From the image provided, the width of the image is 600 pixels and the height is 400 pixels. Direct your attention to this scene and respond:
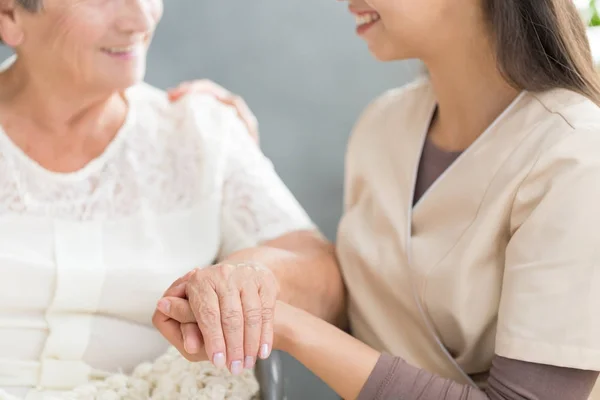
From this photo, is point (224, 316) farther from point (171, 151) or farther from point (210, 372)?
point (171, 151)

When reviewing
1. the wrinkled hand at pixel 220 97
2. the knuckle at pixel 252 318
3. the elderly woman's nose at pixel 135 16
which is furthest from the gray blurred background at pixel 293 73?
the knuckle at pixel 252 318

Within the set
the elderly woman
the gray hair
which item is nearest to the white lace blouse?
the elderly woman

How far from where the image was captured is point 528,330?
1156mm

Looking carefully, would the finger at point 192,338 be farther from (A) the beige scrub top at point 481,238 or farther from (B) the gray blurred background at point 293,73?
(B) the gray blurred background at point 293,73

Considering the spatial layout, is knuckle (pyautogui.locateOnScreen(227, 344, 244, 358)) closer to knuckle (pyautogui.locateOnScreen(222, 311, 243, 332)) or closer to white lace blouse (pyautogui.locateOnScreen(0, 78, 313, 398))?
knuckle (pyautogui.locateOnScreen(222, 311, 243, 332))

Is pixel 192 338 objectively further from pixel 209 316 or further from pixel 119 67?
pixel 119 67

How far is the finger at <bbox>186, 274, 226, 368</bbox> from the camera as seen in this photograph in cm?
116

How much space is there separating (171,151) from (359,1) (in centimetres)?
52

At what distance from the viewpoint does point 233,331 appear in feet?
3.83

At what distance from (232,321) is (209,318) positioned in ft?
0.12

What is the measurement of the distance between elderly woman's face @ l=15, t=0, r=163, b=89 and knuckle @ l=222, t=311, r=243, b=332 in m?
0.56

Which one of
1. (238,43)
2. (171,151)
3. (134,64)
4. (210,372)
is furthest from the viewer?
(238,43)

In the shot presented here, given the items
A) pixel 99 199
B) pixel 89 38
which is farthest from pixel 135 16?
pixel 99 199

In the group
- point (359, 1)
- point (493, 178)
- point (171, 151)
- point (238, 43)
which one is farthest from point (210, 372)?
point (238, 43)
